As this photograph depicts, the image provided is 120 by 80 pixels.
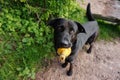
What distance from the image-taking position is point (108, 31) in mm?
6047

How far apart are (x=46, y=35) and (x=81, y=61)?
894 millimetres

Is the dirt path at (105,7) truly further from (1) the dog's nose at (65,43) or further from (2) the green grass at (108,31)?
(1) the dog's nose at (65,43)

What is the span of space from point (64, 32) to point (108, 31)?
271cm

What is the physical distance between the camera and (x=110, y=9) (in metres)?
6.73

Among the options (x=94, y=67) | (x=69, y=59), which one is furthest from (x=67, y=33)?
(x=94, y=67)

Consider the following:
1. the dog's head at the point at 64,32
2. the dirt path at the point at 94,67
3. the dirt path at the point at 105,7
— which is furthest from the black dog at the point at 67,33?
the dirt path at the point at 105,7

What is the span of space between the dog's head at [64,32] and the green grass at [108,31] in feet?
7.14

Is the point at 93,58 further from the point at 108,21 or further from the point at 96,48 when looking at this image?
the point at 108,21

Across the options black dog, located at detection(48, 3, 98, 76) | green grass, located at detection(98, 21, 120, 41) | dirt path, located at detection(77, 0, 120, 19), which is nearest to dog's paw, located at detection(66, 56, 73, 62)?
black dog, located at detection(48, 3, 98, 76)

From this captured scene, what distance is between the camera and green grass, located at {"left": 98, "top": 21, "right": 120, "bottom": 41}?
5.81 meters

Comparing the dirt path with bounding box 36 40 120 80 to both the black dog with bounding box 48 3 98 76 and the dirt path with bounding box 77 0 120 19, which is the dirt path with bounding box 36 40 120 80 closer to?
the black dog with bounding box 48 3 98 76

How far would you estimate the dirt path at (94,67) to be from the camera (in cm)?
430

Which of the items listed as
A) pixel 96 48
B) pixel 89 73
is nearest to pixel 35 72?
pixel 89 73

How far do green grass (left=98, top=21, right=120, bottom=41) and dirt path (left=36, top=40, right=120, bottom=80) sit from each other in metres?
0.41
